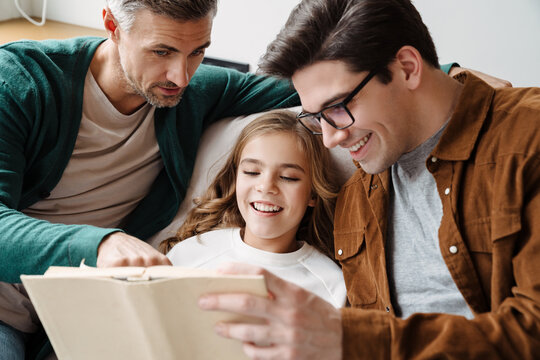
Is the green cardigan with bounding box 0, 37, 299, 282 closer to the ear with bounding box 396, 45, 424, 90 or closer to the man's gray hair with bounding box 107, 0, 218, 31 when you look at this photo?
the man's gray hair with bounding box 107, 0, 218, 31

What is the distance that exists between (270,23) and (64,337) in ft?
6.88

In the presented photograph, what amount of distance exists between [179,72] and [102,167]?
42cm

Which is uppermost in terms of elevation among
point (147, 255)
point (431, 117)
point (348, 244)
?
point (431, 117)

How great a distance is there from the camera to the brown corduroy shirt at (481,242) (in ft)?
3.12

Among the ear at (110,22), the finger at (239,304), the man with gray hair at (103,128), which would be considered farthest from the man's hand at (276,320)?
the ear at (110,22)

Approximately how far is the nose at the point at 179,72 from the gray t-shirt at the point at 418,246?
69cm

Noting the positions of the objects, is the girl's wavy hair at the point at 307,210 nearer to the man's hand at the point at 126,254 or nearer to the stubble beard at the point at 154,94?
the stubble beard at the point at 154,94

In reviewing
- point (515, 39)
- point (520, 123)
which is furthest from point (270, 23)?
point (520, 123)

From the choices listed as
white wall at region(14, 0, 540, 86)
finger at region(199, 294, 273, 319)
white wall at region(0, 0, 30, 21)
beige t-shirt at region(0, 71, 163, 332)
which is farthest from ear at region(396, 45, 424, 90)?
white wall at region(0, 0, 30, 21)

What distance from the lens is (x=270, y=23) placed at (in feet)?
8.91

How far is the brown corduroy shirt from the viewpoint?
3.12ft

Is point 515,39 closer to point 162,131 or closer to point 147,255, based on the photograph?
point 162,131

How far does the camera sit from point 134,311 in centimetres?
89

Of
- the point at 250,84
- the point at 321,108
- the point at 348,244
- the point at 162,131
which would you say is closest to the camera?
the point at 321,108
